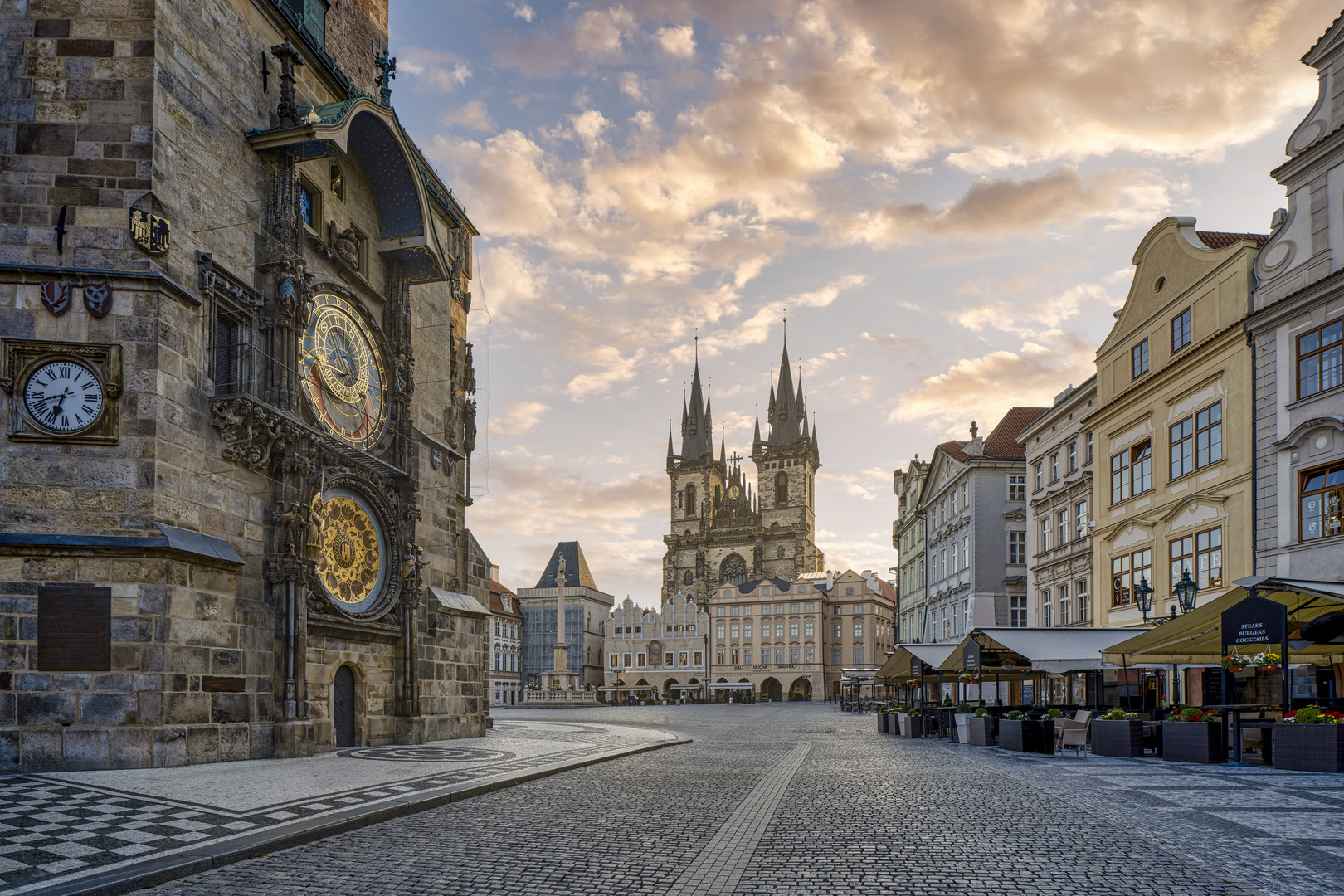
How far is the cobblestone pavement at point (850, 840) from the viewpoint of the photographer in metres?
7.73

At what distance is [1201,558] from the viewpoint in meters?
27.6

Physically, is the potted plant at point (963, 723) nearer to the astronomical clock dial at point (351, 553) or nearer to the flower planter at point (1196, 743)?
the flower planter at point (1196, 743)

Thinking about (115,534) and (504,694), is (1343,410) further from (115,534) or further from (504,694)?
(504,694)

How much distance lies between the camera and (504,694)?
109 metres

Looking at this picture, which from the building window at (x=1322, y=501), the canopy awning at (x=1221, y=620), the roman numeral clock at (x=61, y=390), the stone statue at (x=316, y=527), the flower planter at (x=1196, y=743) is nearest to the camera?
the roman numeral clock at (x=61, y=390)

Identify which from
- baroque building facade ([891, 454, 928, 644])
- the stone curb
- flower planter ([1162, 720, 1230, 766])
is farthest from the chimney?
the stone curb

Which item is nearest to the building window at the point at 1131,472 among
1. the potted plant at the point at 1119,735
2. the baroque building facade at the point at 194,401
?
the potted plant at the point at 1119,735

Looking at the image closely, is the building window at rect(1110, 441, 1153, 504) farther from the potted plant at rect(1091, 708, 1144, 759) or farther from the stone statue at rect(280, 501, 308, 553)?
the stone statue at rect(280, 501, 308, 553)

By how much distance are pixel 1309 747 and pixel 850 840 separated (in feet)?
32.3

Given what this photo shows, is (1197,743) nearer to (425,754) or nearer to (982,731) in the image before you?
(982,731)

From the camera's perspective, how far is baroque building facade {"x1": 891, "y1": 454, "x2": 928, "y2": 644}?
65.4m

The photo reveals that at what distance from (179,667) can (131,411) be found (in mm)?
3638

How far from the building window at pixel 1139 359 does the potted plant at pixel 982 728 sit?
13.3 metres

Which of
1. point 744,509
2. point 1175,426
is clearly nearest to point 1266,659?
point 1175,426
